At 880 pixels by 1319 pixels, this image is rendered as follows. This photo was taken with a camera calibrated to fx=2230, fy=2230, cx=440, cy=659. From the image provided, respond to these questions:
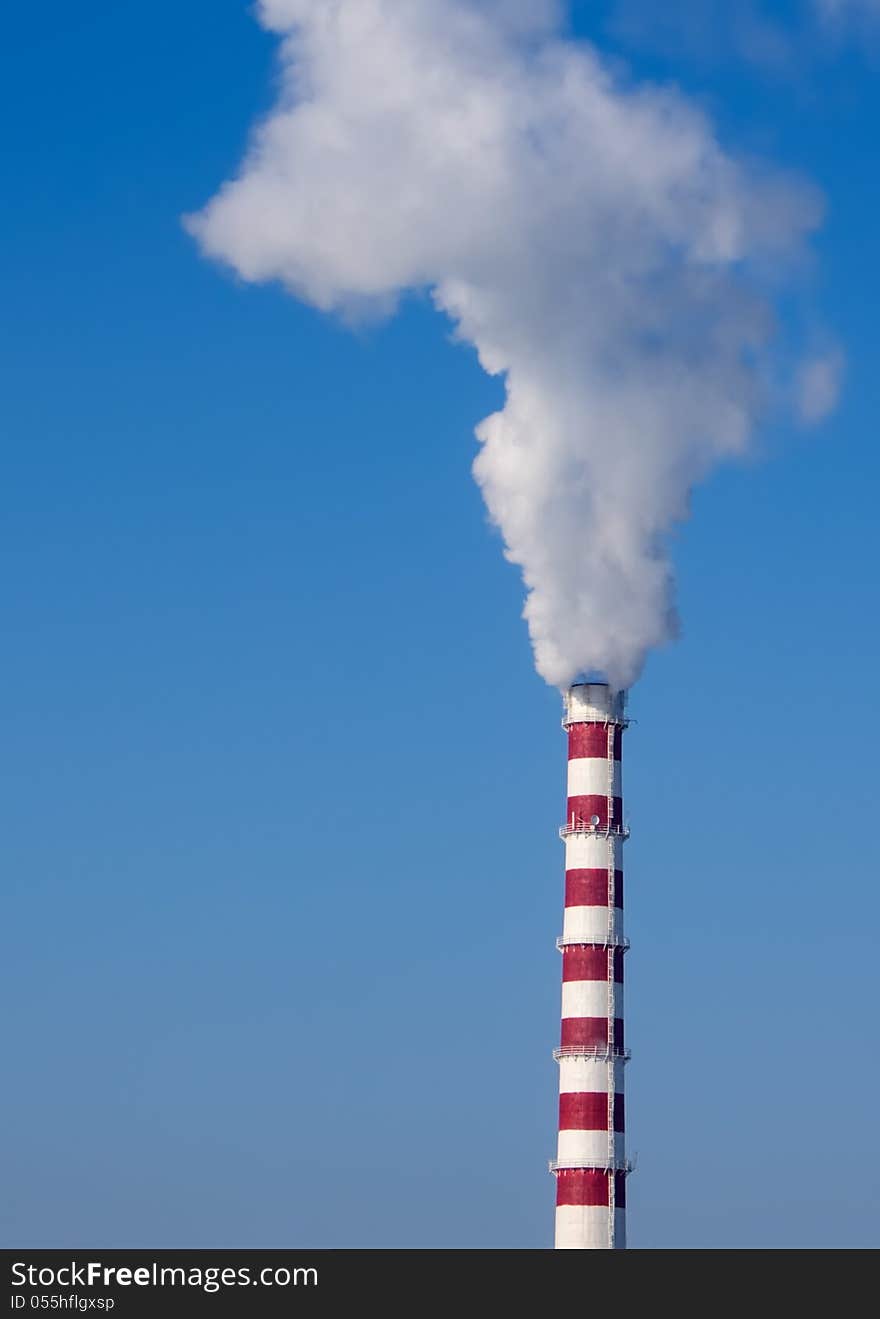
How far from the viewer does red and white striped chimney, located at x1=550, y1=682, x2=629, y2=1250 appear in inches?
2489

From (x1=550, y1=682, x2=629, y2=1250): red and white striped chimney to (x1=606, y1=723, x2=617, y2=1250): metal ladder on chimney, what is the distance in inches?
1.1

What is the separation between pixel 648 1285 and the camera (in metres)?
46.8

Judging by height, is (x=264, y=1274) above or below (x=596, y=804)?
below

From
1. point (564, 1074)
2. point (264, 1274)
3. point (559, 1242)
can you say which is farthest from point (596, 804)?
point (264, 1274)

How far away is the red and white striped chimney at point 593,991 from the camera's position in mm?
63219

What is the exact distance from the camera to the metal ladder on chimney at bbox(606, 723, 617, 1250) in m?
63.2

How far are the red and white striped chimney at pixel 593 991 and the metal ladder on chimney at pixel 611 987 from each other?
0.09ft

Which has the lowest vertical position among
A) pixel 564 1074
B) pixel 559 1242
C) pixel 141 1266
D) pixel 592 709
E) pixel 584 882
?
pixel 141 1266

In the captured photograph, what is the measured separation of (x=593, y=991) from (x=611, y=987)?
552 mm

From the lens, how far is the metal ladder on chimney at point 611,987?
→ 207 feet

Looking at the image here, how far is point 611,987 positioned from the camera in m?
64.4

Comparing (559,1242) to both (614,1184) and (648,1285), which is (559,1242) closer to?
(614,1184)

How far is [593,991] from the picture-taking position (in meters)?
64.3

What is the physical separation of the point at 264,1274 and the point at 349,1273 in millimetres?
2075
